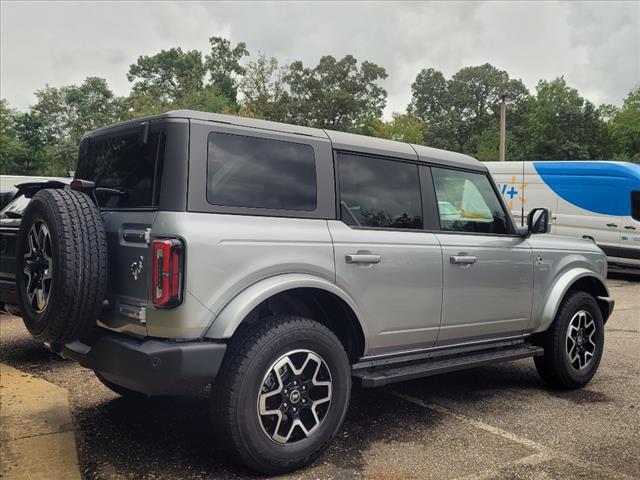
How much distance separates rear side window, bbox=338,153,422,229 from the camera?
372 centimetres

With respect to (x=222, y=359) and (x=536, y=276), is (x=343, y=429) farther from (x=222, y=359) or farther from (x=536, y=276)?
(x=536, y=276)

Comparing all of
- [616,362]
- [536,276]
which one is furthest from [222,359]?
[616,362]

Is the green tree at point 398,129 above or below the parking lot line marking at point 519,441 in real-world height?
above

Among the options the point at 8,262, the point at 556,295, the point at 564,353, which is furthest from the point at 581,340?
the point at 8,262

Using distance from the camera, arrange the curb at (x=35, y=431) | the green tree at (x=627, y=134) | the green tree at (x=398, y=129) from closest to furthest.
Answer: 1. the curb at (x=35, y=431)
2. the green tree at (x=627, y=134)
3. the green tree at (x=398, y=129)

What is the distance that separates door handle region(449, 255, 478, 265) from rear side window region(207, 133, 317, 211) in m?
1.17

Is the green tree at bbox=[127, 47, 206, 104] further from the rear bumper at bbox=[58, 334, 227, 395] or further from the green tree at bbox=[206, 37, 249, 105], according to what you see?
the rear bumper at bbox=[58, 334, 227, 395]

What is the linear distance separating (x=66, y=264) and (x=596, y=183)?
521 inches

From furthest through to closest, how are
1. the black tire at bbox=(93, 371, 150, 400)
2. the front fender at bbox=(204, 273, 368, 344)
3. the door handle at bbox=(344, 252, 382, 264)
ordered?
1. the black tire at bbox=(93, 371, 150, 400)
2. the door handle at bbox=(344, 252, 382, 264)
3. the front fender at bbox=(204, 273, 368, 344)

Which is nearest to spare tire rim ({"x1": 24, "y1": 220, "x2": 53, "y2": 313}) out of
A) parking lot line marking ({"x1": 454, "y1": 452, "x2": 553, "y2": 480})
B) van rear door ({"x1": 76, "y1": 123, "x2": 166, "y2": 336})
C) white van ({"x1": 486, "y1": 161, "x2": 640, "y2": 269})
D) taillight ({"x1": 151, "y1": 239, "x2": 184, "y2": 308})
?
van rear door ({"x1": 76, "y1": 123, "x2": 166, "y2": 336})

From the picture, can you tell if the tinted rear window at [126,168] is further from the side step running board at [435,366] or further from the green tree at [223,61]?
the green tree at [223,61]

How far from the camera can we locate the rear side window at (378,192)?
3719 millimetres

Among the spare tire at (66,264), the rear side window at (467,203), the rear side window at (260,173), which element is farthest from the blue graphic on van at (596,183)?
the spare tire at (66,264)

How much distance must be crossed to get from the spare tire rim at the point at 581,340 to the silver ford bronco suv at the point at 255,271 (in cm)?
108
